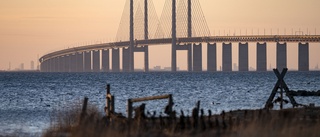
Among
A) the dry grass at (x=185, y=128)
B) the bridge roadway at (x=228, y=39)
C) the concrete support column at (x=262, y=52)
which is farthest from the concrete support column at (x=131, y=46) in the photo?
the dry grass at (x=185, y=128)

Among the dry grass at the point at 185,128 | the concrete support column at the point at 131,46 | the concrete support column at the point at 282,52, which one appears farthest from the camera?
the concrete support column at the point at 282,52

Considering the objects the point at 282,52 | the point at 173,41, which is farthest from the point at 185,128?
the point at 282,52

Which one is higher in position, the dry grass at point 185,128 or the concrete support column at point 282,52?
the concrete support column at point 282,52

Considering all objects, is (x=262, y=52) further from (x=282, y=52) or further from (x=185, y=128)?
(x=185, y=128)

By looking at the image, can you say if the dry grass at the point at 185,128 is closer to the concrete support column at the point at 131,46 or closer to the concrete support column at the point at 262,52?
the concrete support column at the point at 131,46

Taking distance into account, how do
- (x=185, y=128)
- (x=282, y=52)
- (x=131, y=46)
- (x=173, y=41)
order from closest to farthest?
(x=185, y=128) → (x=173, y=41) → (x=131, y=46) → (x=282, y=52)

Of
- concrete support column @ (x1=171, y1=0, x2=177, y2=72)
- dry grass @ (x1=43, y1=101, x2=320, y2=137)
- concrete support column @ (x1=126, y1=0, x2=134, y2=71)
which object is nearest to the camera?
dry grass @ (x1=43, y1=101, x2=320, y2=137)

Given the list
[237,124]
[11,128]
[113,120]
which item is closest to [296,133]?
[237,124]

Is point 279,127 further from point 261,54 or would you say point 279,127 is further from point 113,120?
point 261,54

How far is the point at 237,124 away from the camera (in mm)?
18484

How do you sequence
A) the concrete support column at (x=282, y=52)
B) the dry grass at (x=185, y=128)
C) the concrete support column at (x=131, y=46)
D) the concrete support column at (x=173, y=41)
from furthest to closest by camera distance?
the concrete support column at (x=282, y=52) < the concrete support column at (x=131, y=46) < the concrete support column at (x=173, y=41) < the dry grass at (x=185, y=128)

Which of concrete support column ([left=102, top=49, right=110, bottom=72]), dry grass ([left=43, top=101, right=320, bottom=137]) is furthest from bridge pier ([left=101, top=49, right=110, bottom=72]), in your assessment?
dry grass ([left=43, top=101, right=320, bottom=137])

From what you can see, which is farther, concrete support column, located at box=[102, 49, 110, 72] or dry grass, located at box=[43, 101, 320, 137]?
concrete support column, located at box=[102, 49, 110, 72]

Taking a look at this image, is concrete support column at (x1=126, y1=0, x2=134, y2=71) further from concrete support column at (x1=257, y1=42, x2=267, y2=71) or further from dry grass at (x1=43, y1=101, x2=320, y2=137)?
dry grass at (x1=43, y1=101, x2=320, y2=137)
